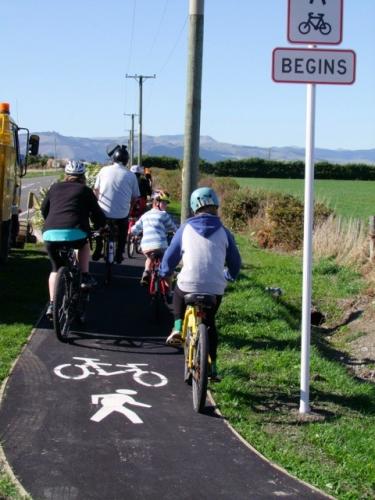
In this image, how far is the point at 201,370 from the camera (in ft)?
21.3

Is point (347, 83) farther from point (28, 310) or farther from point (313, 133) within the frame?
point (28, 310)

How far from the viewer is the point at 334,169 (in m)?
86.6

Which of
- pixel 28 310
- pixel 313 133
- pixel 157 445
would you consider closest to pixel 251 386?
pixel 157 445

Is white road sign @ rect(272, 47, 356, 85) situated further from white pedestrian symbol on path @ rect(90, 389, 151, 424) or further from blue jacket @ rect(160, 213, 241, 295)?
white pedestrian symbol on path @ rect(90, 389, 151, 424)

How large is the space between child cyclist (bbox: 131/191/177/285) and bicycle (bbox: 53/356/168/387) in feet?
7.64

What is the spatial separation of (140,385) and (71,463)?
81.0 inches

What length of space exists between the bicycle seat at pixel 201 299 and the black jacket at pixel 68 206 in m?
2.48

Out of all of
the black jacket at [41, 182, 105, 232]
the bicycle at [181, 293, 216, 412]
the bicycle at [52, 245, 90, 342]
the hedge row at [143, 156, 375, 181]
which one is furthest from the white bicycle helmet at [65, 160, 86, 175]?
the hedge row at [143, 156, 375, 181]

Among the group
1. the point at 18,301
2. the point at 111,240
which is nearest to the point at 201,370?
the point at 18,301

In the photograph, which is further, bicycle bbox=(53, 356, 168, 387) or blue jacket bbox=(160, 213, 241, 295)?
bicycle bbox=(53, 356, 168, 387)

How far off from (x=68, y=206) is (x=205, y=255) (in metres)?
2.53

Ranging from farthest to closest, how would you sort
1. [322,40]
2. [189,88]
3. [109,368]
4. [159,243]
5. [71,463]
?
1. [189,88]
2. [159,243]
3. [109,368]
4. [322,40]
5. [71,463]

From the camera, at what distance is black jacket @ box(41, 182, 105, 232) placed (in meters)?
8.87

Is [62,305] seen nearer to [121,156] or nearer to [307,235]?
[307,235]
